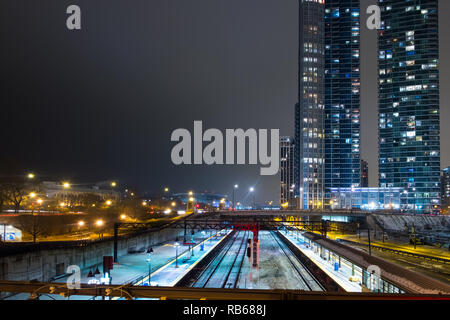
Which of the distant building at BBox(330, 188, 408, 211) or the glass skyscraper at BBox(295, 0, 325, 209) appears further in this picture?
the glass skyscraper at BBox(295, 0, 325, 209)

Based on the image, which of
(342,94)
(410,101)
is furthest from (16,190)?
(410,101)

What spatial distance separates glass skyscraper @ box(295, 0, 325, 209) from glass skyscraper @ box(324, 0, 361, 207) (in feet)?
44.7

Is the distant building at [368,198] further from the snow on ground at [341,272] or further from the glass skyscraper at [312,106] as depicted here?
the snow on ground at [341,272]

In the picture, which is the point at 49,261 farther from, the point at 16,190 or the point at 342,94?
the point at 342,94

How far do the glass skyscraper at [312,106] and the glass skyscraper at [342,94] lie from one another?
13.6 meters

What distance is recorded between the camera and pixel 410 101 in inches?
6107

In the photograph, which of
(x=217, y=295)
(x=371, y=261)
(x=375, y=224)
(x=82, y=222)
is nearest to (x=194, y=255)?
(x=82, y=222)

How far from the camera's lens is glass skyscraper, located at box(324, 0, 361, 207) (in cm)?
14838

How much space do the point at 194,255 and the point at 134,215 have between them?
34.1m

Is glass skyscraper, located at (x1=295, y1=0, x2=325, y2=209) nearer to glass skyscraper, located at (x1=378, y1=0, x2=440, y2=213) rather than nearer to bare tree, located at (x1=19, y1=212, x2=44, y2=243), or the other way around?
glass skyscraper, located at (x1=378, y1=0, x2=440, y2=213)

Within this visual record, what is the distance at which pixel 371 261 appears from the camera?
25719 mm

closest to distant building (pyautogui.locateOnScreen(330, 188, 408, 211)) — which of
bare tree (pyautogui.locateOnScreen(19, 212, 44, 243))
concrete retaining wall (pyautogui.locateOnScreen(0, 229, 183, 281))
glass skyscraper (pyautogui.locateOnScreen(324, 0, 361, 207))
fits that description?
glass skyscraper (pyautogui.locateOnScreen(324, 0, 361, 207))

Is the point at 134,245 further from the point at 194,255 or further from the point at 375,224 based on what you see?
the point at 375,224

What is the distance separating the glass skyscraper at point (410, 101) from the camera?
14712 centimetres
